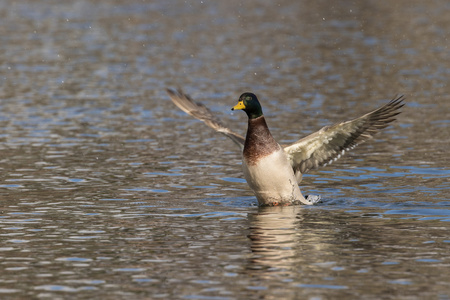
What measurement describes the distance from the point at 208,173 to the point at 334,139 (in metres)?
3.21

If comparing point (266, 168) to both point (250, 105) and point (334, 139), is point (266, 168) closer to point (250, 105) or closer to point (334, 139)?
point (250, 105)

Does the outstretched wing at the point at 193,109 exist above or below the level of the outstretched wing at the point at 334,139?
above

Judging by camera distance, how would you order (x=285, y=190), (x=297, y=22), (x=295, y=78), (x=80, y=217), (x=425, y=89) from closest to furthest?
(x=80, y=217) → (x=285, y=190) → (x=425, y=89) → (x=295, y=78) → (x=297, y=22)

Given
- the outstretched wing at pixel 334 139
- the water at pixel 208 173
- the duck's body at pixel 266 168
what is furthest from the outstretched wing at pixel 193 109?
the duck's body at pixel 266 168

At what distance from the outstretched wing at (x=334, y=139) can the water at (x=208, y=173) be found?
71 cm

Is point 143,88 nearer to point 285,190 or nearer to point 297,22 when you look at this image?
point 285,190

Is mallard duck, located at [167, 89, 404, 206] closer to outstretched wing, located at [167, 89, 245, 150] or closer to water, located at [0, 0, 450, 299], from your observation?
water, located at [0, 0, 450, 299]

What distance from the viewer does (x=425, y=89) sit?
28.4 m

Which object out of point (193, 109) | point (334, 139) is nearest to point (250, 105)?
point (334, 139)

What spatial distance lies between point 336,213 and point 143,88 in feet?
53.2

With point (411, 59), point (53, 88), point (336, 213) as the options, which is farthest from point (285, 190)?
point (411, 59)

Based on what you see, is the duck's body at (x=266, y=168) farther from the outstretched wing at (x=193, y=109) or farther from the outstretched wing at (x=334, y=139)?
the outstretched wing at (x=193, y=109)

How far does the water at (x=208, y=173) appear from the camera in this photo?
35.7 feet

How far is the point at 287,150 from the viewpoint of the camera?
613 inches
